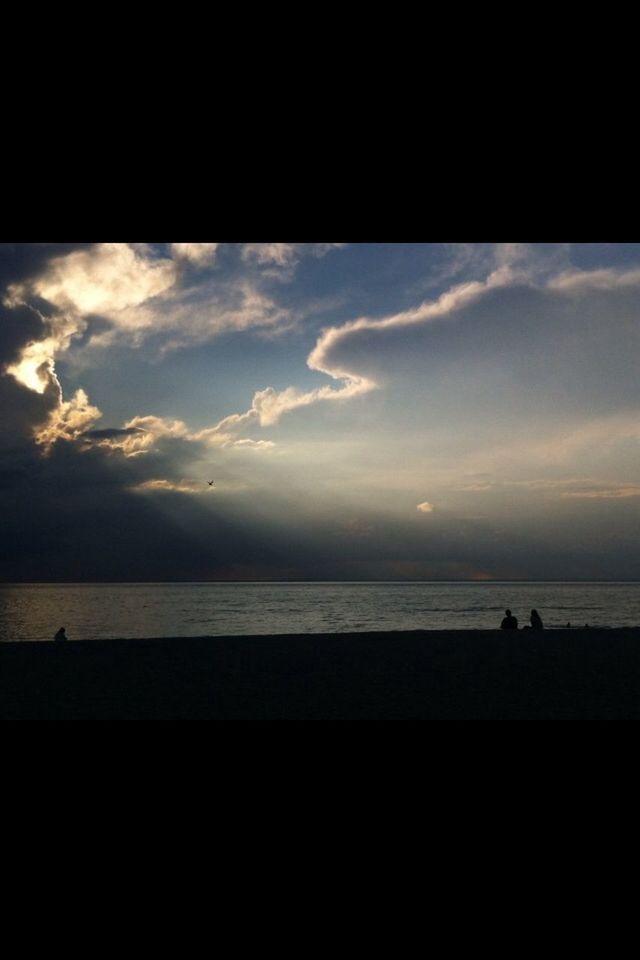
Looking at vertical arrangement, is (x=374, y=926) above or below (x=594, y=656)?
above

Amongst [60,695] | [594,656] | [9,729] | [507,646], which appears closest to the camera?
[9,729]

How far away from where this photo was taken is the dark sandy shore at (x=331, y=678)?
18.5 feet

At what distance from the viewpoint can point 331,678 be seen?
24.1 feet

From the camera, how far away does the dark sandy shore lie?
18.5ft

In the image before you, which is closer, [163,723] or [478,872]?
[478,872]

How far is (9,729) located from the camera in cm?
245
